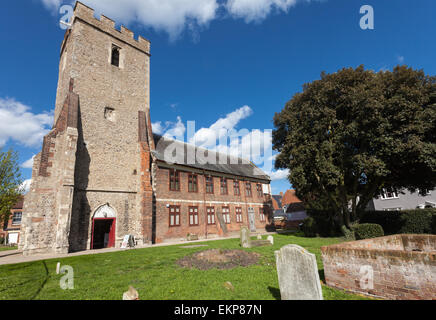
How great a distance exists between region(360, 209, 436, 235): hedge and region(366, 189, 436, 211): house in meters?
6.41

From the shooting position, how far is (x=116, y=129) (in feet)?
66.0

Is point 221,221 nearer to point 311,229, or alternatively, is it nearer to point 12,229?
point 311,229

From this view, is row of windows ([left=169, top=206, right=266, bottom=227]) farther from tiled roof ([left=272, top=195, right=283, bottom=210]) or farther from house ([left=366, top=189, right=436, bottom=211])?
tiled roof ([left=272, top=195, right=283, bottom=210])

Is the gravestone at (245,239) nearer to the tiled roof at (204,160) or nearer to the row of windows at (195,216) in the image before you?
the row of windows at (195,216)

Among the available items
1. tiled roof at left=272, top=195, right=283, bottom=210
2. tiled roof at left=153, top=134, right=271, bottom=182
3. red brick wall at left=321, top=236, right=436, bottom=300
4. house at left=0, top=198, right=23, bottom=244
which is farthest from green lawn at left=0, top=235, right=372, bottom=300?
tiled roof at left=272, top=195, right=283, bottom=210

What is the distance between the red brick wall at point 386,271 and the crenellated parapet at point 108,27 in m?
25.7

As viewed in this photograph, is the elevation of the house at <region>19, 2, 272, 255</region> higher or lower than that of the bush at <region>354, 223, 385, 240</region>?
higher

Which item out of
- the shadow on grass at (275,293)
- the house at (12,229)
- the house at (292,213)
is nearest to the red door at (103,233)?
the shadow on grass at (275,293)

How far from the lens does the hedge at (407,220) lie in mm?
17328

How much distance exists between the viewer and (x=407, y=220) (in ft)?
60.7

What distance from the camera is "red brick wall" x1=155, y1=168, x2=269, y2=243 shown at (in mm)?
20484
